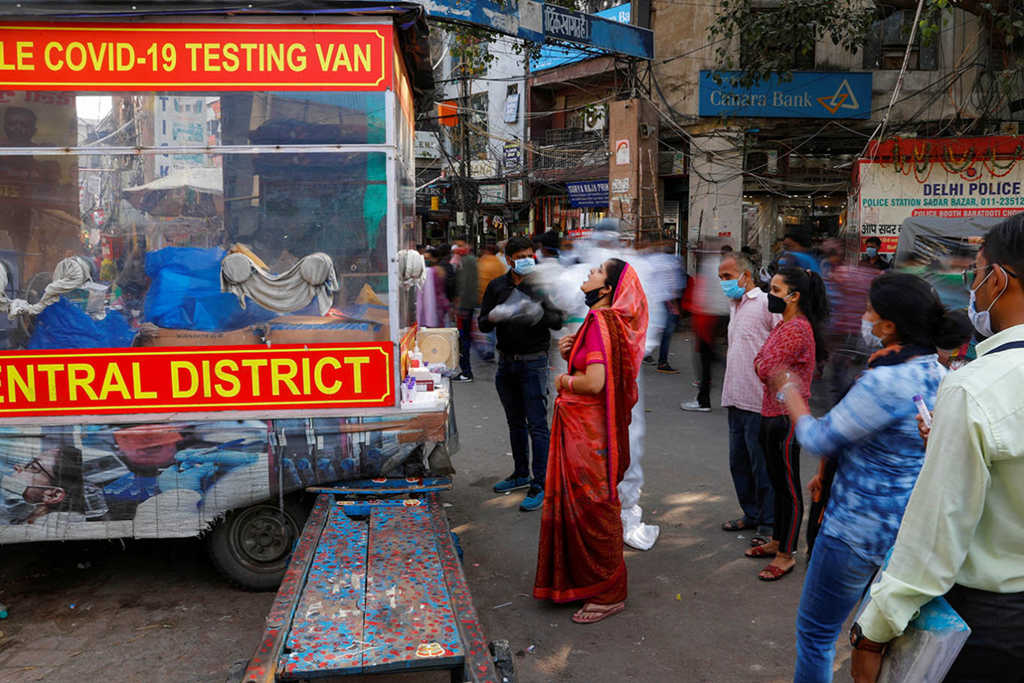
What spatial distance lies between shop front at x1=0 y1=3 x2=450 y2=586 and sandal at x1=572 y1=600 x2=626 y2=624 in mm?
1241

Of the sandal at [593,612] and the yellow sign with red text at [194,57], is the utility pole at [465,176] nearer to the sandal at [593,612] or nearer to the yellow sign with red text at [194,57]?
the yellow sign with red text at [194,57]

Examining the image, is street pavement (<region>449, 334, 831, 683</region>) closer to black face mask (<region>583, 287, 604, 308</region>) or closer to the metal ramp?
the metal ramp

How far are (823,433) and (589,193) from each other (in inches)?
698

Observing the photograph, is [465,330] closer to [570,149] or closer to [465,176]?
[465,176]

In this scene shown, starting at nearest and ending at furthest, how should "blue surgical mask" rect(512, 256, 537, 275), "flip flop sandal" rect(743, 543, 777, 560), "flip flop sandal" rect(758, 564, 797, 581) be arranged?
"flip flop sandal" rect(758, 564, 797, 581) → "flip flop sandal" rect(743, 543, 777, 560) → "blue surgical mask" rect(512, 256, 537, 275)

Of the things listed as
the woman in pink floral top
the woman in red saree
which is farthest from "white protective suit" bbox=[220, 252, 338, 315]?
the woman in pink floral top

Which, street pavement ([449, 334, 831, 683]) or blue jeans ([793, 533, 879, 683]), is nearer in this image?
blue jeans ([793, 533, 879, 683])

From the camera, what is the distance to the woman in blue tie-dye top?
2.49 m

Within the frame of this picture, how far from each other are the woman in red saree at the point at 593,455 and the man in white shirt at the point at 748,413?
105 centimetres

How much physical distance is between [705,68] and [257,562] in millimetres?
12490

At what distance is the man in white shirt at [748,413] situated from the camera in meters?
4.77

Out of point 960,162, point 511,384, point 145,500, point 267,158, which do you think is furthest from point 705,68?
point 145,500

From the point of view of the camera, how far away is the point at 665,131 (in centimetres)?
1515

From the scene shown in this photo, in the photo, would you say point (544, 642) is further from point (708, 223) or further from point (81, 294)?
point (708, 223)
